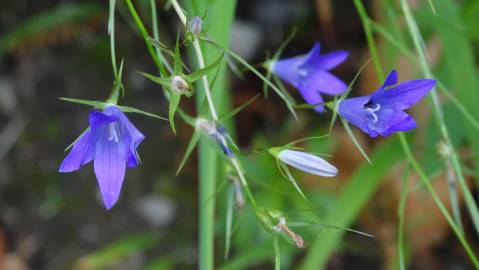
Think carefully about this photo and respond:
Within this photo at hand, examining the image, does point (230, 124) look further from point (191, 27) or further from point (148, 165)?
point (191, 27)

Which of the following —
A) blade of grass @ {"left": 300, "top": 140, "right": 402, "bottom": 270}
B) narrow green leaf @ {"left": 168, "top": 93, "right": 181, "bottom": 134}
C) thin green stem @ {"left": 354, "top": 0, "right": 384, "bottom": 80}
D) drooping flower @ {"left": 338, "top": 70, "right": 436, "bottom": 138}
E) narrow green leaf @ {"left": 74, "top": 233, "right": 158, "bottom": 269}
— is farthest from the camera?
narrow green leaf @ {"left": 74, "top": 233, "right": 158, "bottom": 269}

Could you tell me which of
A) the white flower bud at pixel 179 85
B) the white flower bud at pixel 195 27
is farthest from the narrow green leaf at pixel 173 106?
the white flower bud at pixel 195 27

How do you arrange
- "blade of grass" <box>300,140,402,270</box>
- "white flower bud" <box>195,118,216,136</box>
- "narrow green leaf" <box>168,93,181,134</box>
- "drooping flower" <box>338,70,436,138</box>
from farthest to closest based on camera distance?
"blade of grass" <box>300,140,402,270</box> → "white flower bud" <box>195,118,216,136</box> → "drooping flower" <box>338,70,436,138</box> → "narrow green leaf" <box>168,93,181,134</box>

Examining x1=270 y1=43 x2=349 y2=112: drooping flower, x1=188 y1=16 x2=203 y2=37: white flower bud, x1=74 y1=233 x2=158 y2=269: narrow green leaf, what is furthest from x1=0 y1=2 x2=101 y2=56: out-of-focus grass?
x1=188 y1=16 x2=203 y2=37: white flower bud

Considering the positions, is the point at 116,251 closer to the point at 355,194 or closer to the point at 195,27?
the point at 355,194

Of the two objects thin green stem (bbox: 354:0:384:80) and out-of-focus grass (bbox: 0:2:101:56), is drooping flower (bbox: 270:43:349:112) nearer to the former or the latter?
thin green stem (bbox: 354:0:384:80)

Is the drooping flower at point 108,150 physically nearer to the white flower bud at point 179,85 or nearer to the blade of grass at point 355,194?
the white flower bud at point 179,85

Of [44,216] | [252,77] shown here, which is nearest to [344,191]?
[252,77]
